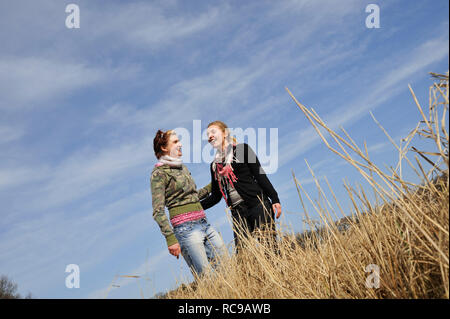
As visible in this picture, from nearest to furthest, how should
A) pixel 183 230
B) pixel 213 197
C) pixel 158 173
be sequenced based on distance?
pixel 183 230 → pixel 158 173 → pixel 213 197

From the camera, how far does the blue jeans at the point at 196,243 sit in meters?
3.59

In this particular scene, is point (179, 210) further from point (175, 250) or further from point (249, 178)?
point (249, 178)

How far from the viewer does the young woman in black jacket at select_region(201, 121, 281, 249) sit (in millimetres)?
4082

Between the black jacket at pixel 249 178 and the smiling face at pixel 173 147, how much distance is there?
68 centimetres

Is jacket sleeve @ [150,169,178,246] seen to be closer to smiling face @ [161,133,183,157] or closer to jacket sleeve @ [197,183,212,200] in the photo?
smiling face @ [161,133,183,157]

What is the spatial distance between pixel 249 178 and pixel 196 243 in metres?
1.02

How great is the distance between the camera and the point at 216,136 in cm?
420

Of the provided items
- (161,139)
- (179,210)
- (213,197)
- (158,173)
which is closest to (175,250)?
(179,210)

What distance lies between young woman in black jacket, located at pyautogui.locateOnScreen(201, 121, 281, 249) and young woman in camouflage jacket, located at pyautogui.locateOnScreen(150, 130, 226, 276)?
397mm

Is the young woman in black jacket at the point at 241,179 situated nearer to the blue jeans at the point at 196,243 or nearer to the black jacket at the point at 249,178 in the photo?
the black jacket at the point at 249,178

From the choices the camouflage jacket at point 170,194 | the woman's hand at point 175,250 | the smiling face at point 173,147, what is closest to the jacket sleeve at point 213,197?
the camouflage jacket at point 170,194

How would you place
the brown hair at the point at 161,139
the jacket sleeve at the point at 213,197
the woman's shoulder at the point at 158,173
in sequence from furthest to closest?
the jacket sleeve at the point at 213,197, the brown hair at the point at 161,139, the woman's shoulder at the point at 158,173

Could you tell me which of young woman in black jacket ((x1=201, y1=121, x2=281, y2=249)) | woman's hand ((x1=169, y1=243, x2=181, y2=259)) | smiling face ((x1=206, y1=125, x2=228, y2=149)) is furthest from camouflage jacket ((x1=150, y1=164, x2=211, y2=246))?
smiling face ((x1=206, y1=125, x2=228, y2=149))
